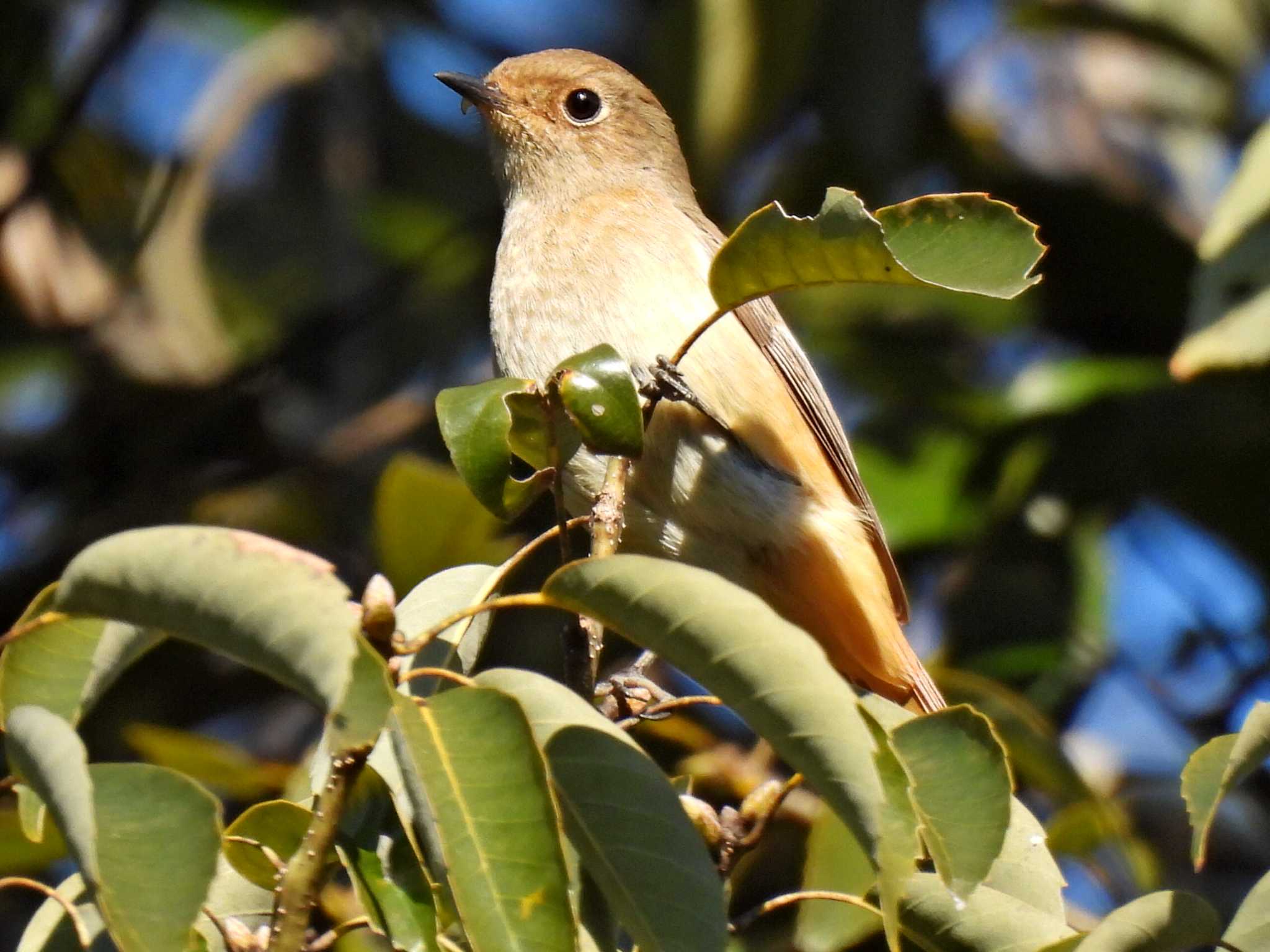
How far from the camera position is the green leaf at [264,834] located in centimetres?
238

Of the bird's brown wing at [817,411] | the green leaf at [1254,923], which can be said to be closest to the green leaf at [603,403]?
the green leaf at [1254,923]

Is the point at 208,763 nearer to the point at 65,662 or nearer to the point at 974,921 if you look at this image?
the point at 65,662

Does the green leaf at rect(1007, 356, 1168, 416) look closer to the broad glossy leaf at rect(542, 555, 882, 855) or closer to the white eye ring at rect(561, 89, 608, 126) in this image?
the white eye ring at rect(561, 89, 608, 126)

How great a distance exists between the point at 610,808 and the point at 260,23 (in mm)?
7123

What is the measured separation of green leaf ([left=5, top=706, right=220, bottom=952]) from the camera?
1.82m

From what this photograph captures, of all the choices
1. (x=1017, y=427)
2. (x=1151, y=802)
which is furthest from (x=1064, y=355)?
(x=1151, y=802)

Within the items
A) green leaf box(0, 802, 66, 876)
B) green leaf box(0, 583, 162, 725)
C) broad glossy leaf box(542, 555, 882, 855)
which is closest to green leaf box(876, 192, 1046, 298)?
broad glossy leaf box(542, 555, 882, 855)

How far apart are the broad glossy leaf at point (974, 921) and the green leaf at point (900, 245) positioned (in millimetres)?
855

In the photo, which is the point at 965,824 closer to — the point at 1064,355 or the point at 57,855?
the point at 57,855

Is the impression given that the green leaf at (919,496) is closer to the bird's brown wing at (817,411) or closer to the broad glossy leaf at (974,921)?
the bird's brown wing at (817,411)

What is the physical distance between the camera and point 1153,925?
215 cm

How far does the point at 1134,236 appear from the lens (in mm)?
6227

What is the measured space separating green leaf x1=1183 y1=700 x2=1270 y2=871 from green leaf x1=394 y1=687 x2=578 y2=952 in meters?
0.85

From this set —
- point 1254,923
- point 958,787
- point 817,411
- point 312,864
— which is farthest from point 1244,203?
point 312,864
